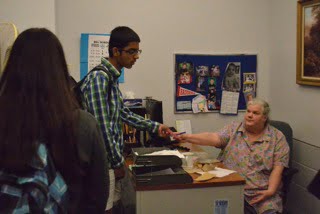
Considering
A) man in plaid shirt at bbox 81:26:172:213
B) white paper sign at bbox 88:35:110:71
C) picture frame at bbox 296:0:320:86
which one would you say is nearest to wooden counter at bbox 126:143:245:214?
man in plaid shirt at bbox 81:26:172:213

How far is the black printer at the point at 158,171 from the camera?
2.27 metres

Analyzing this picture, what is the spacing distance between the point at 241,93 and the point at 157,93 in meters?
0.81

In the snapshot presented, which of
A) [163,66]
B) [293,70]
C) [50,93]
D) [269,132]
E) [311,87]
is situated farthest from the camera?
[163,66]

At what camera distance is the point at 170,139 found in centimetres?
318

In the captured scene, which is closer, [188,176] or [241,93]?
[188,176]

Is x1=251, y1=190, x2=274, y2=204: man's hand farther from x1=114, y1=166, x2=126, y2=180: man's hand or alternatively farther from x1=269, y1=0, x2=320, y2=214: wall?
x1=114, y1=166, x2=126, y2=180: man's hand

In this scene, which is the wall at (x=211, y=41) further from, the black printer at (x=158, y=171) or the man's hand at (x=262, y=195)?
the black printer at (x=158, y=171)

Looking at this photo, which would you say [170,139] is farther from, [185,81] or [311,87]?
[311,87]

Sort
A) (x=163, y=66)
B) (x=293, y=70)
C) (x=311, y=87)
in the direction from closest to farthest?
(x=311, y=87) → (x=293, y=70) → (x=163, y=66)

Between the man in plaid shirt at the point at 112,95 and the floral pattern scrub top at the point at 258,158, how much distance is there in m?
0.97

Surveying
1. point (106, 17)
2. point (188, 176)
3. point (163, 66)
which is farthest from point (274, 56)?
point (188, 176)

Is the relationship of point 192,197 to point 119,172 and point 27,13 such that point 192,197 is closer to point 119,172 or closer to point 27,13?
point 119,172

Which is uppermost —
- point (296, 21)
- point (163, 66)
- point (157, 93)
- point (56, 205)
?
point (296, 21)

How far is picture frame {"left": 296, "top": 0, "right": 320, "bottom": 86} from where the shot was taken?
120 inches
